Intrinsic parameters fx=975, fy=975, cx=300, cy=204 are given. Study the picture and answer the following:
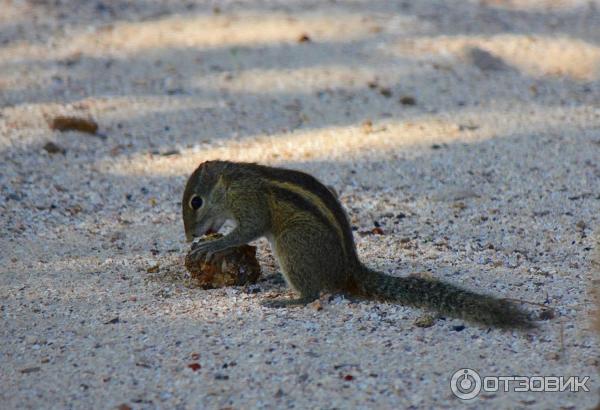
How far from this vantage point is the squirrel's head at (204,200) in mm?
5668

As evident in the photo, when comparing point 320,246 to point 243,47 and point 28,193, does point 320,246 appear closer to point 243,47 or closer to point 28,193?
point 28,193

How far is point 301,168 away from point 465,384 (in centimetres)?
385

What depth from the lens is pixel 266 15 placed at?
10.5 meters

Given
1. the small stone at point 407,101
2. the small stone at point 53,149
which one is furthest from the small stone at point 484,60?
the small stone at point 53,149

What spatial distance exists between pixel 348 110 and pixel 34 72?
314 centimetres

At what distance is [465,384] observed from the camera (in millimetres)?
4219

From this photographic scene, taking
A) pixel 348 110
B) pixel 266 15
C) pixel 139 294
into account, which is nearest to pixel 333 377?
pixel 139 294

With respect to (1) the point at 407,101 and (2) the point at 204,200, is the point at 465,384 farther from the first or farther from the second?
(1) the point at 407,101

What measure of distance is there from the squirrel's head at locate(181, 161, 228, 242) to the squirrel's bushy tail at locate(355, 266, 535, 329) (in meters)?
0.96

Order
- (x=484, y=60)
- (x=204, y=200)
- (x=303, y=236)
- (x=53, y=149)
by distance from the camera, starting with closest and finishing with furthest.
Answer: (x=303, y=236) < (x=204, y=200) < (x=53, y=149) < (x=484, y=60)

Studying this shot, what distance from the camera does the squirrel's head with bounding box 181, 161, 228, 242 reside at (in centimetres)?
567

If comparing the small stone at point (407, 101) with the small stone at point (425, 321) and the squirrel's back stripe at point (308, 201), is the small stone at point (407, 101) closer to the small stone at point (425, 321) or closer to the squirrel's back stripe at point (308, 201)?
the squirrel's back stripe at point (308, 201)

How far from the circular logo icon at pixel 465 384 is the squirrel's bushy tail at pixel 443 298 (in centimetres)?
49

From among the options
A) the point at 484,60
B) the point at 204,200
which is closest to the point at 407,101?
the point at 484,60
